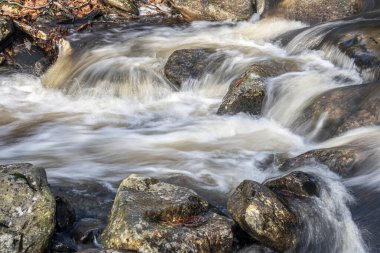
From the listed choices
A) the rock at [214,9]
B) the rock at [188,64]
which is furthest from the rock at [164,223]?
the rock at [214,9]

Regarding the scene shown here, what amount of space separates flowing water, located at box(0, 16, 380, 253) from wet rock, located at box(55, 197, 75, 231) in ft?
3.62

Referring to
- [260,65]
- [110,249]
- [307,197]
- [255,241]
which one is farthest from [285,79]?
[110,249]

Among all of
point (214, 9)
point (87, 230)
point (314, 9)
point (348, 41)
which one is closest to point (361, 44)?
point (348, 41)

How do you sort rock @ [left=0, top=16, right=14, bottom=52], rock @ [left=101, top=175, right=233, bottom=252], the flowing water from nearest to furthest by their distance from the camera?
rock @ [left=101, top=175, right=233, bottom=252]
the flowing water
rock @ [left=0, top=16, right=14, bottom=52]

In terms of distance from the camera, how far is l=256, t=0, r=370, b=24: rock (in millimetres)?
10945

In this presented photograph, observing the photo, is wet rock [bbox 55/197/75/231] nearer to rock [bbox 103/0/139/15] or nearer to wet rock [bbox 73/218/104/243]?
wet rock [bbox 73/218/104/243]

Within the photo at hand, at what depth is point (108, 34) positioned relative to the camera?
1178 centimetres

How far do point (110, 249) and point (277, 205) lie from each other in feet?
4.90

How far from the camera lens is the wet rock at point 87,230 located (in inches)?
186

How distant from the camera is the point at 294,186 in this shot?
4.79 m

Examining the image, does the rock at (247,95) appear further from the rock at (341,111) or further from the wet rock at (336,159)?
the wet rock at (336,159)

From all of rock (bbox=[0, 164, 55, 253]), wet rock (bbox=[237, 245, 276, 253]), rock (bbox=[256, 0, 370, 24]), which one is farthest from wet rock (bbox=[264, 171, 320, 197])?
rock (bbox=[256, 0, 370, 24])

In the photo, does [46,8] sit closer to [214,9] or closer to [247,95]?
[214,9]

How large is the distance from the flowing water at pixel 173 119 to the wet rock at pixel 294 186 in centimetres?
14
